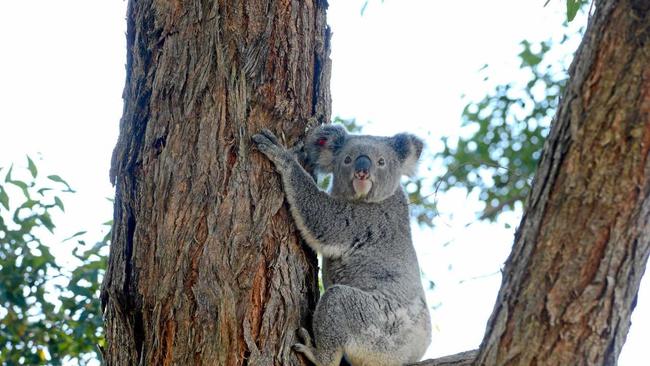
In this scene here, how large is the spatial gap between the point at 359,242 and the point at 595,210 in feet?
7.92

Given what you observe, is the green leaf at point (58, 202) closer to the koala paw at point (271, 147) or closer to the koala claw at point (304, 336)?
the koala paw at point (271, 147)

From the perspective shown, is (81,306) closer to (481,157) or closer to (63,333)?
(63,333)

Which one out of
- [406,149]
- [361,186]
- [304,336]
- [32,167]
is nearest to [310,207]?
[361,186]

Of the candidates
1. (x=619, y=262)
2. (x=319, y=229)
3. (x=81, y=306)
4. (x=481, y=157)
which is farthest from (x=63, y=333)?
(x=619, y=262)

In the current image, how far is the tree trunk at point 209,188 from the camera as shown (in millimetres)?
3371

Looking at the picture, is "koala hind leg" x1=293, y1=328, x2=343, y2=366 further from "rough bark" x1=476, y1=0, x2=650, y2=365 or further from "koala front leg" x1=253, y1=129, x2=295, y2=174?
"rough bark" x1=476, y1=0, x2=650, y2=365

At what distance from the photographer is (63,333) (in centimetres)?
542

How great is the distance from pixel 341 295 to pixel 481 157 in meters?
3.20

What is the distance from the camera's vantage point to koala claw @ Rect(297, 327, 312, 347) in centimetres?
367

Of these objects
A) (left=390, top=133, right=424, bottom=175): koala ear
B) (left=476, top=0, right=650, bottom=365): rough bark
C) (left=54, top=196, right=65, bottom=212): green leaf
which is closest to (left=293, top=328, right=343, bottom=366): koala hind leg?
(left=476, top=0, right=650, bottom=365): rough bark

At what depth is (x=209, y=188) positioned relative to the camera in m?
3.54

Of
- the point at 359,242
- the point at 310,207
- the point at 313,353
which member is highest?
the point at 310,207

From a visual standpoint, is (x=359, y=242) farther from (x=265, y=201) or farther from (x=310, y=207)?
(x=265, y=201)

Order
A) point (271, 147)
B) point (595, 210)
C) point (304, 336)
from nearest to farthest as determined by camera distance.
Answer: point (595, 210)
point (304, 336)
point (271, 147)
